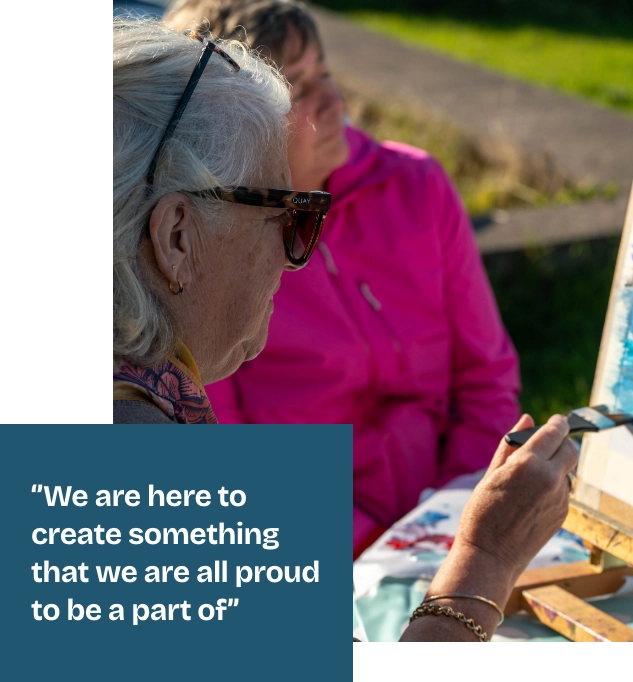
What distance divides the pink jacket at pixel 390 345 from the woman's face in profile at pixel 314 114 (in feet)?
0.29

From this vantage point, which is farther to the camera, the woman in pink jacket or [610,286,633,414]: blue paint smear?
the woman in pink jacket

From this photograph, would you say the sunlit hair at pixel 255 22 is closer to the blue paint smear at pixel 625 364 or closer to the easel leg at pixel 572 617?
the blue paint smear at pixel 625 364

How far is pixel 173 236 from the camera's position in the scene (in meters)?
1.19

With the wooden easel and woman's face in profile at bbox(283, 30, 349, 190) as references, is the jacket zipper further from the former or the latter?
the wooden easel

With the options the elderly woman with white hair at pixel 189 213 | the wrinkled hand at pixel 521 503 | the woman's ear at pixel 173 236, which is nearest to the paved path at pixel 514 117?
the elderly woman with white hair at pixel 189 213

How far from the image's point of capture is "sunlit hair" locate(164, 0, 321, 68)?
6.68 feet

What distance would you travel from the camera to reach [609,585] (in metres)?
1.55

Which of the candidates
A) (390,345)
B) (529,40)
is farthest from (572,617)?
(529,40)

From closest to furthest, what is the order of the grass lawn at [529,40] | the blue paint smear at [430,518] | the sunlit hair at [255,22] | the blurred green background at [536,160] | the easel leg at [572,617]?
the easel leg at [572,617]
the blue paint smear at [430,518]
the sunlit hair at [255,22]
the blurred green background at [536,160]
the grass lawn at [529,40]

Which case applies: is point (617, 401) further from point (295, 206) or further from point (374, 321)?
point (374, 321)

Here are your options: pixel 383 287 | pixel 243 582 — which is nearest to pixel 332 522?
pixel 243 582

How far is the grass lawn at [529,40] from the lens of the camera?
701 centimetres

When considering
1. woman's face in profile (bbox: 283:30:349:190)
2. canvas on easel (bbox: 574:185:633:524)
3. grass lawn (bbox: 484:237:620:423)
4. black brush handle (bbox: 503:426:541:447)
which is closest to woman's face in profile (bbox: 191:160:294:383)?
black brush handle (bbox: 503:426:541:447)

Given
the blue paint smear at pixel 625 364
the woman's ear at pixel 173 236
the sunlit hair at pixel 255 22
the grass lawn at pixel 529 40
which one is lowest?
the blue paint smear at pixel 625 364
